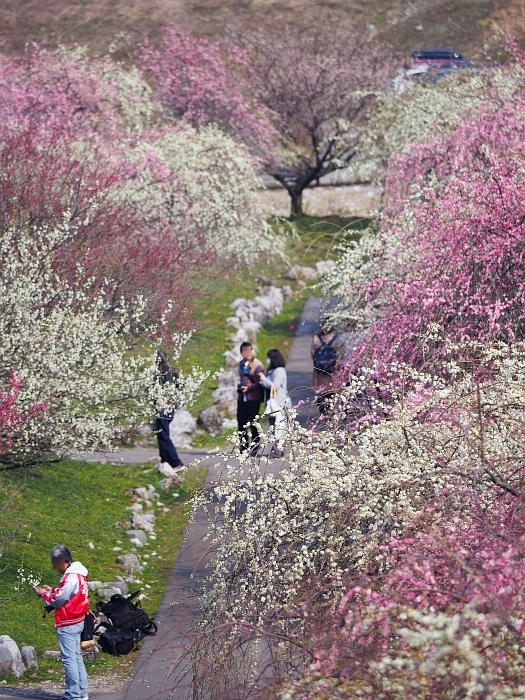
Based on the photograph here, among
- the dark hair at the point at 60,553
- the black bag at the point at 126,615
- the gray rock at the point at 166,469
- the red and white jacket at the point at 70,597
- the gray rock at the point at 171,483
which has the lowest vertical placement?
the gray rock at the point at 166,469

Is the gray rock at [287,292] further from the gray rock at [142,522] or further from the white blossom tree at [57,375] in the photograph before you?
the white blossom tree at [57,375]

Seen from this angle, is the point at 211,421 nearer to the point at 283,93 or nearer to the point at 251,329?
the point at 251,329

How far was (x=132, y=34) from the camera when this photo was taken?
49.1 m

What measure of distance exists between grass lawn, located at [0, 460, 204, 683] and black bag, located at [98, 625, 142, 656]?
9 centimetres

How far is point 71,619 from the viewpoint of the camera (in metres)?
10.0

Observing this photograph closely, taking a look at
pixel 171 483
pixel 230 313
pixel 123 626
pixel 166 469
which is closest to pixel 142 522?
pixel 171 483

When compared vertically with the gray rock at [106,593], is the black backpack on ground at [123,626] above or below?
above

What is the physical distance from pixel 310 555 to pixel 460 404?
A: 69.7 inches

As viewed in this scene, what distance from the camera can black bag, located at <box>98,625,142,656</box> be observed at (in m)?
11.4

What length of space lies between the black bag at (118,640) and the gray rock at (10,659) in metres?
0.98

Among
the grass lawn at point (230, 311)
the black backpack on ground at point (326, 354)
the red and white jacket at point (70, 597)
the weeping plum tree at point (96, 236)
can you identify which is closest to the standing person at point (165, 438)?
the weeping plum tree at point (96, 236)

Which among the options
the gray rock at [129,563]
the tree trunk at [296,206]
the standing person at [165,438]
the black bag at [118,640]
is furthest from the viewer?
the tree trunk at [296,206]

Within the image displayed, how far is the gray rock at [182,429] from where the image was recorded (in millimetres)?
19156

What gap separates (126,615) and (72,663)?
1.74 meters
